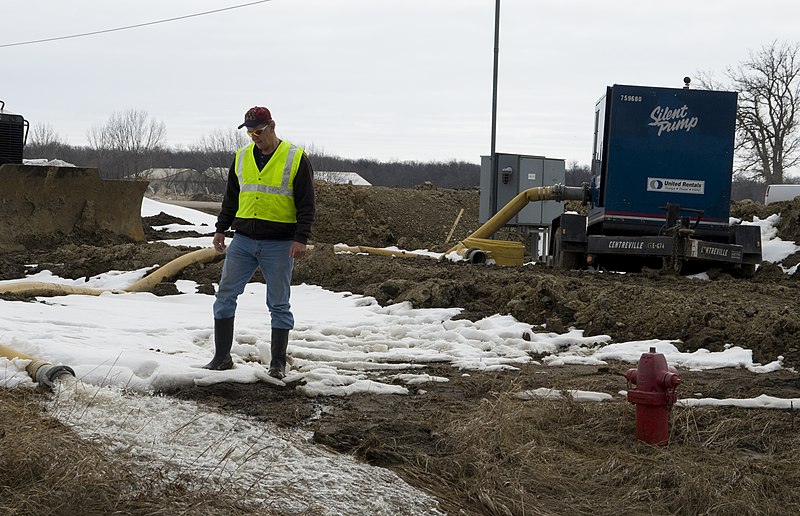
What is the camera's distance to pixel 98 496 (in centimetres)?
380

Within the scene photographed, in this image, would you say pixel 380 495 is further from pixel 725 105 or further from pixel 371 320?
pixel 725 105

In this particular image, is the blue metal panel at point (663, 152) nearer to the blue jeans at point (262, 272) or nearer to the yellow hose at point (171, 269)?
the yellow hose at point (171, 269)

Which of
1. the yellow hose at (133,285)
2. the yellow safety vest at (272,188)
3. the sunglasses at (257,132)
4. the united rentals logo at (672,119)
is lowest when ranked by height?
the yellow hose at (133,285)

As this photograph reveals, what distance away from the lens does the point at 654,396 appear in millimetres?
5266

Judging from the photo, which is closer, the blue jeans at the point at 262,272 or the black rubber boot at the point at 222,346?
the black rubber boot at the point at 222,346

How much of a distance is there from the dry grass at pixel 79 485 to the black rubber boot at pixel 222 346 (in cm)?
224

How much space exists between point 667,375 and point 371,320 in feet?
18.1

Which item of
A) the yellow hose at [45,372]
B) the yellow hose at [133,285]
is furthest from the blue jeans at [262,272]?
the yellow hose at [133,285]

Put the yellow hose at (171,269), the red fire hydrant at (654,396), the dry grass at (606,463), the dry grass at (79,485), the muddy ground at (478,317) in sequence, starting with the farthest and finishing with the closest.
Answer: the yellow hose at (171,269) → the muddy ground at (478,317) → the red fire hydrant at (654,396) → the dry grass at (606,463) → the dry grass at (79,485)

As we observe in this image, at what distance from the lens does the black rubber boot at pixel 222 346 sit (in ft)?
22.0

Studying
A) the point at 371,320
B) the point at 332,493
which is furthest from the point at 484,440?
the point at 371,320

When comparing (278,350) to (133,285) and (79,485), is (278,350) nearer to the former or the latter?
Answer: (79,485)

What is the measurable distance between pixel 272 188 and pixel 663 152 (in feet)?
31.2

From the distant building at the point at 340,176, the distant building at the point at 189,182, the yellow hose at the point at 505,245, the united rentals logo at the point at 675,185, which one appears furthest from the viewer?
the distant building at the point at 340,176
